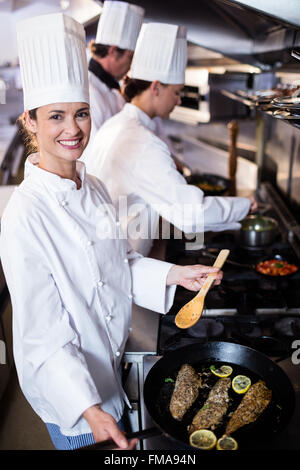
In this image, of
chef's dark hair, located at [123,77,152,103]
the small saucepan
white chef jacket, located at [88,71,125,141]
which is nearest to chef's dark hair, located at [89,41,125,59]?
white chef jacket, located at [88,71,125,141]

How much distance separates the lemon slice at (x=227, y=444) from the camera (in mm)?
896

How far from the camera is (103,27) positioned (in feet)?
8.73

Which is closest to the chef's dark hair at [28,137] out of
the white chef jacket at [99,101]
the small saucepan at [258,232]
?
the small saucepan at [258,232]

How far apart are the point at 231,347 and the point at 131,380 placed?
1.08ft

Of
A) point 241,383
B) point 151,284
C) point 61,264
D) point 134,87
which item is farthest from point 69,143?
point 134,87

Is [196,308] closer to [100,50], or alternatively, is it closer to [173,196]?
[173,196]

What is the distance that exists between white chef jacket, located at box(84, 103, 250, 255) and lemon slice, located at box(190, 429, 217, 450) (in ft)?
3.03

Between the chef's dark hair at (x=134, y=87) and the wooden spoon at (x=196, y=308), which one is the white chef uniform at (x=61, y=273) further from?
the chef's dark hair at (x=134, y=87)

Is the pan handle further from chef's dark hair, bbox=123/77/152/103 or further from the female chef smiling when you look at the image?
chef's dark hair, bbox=123/77/152/103

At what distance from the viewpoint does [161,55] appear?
6.05 feet

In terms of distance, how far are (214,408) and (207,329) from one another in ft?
1.27

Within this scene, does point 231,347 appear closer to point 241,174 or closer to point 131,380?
point 131,380

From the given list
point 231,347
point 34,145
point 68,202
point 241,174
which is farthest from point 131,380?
point 241,174

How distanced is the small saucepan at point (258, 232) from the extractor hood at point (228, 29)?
75 centimetres
